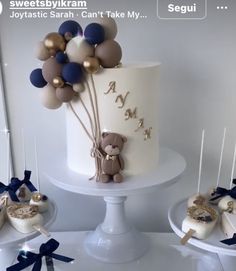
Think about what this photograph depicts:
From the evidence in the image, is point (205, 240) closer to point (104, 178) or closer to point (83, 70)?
point (104, 178)

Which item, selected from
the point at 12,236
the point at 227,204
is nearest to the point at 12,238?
the point at 12,236

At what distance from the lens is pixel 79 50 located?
2.15ft

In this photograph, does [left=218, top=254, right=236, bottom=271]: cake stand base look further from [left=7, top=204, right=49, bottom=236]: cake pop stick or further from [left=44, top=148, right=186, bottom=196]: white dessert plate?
[left=7, top=204, right=49, bottom=236]: cake pop stick

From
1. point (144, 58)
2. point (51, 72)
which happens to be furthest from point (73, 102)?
point (144, 58)

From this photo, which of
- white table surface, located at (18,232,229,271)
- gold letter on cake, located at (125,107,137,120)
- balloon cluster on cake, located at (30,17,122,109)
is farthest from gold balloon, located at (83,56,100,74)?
white table surface, located at (18,232,229,271)

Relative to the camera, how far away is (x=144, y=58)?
0.92 metres

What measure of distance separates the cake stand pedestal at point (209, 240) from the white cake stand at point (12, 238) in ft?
0.87

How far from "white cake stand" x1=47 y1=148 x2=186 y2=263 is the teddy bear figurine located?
0.02 metres

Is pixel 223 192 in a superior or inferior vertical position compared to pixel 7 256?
superior

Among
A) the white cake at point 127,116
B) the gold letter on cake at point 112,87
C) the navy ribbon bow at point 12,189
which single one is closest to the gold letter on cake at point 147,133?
the white cake at point 127,116

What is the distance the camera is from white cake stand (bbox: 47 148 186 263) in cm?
68

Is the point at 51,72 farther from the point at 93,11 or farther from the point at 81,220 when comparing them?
the point at 81,220

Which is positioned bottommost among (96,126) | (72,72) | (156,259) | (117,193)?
(156,259)

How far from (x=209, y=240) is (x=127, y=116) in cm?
29
